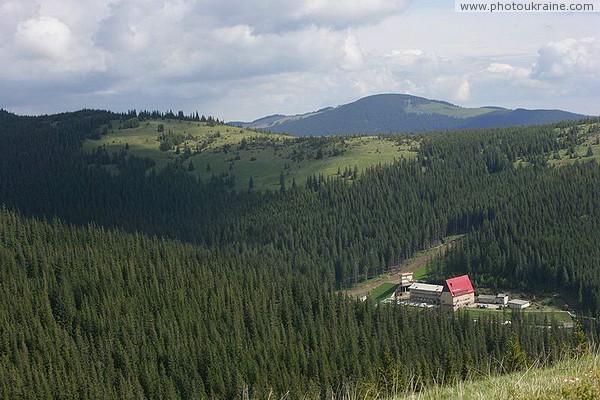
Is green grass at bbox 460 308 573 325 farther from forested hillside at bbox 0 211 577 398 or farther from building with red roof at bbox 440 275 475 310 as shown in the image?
forested hillside at bbox 0 211 577 398

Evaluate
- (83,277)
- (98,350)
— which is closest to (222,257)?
(83,277)

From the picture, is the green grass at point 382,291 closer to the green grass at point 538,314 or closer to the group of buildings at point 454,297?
the group of buildings at point 454,297

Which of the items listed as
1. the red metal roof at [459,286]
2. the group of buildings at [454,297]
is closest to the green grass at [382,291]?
the group of buildings at [454,297]

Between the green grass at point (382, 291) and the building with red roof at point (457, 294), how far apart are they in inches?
856

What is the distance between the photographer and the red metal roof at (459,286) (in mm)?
162550

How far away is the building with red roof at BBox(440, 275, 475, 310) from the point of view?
16088cm

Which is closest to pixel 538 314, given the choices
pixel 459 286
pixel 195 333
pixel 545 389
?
pixel 459 286

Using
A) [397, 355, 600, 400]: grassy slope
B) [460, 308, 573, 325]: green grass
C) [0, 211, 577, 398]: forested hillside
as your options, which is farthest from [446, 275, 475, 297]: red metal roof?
[397, 355, 600, 400]: grassy slope

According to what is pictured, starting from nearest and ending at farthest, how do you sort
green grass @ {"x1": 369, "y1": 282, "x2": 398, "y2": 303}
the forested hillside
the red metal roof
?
the forested hillside < the red metal roof < green grass @ {"x1": 369, "y1": 282, "x2": 398, "y2": 303}

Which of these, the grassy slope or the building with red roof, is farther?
the building with red roof

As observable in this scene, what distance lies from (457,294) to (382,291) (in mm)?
31300

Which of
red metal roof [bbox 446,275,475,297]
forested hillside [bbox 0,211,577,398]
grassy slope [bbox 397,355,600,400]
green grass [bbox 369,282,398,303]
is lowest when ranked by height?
green grass [bbox 369,282,398,303]

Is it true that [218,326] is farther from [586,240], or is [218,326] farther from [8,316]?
[586,240]

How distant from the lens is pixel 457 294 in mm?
162250
